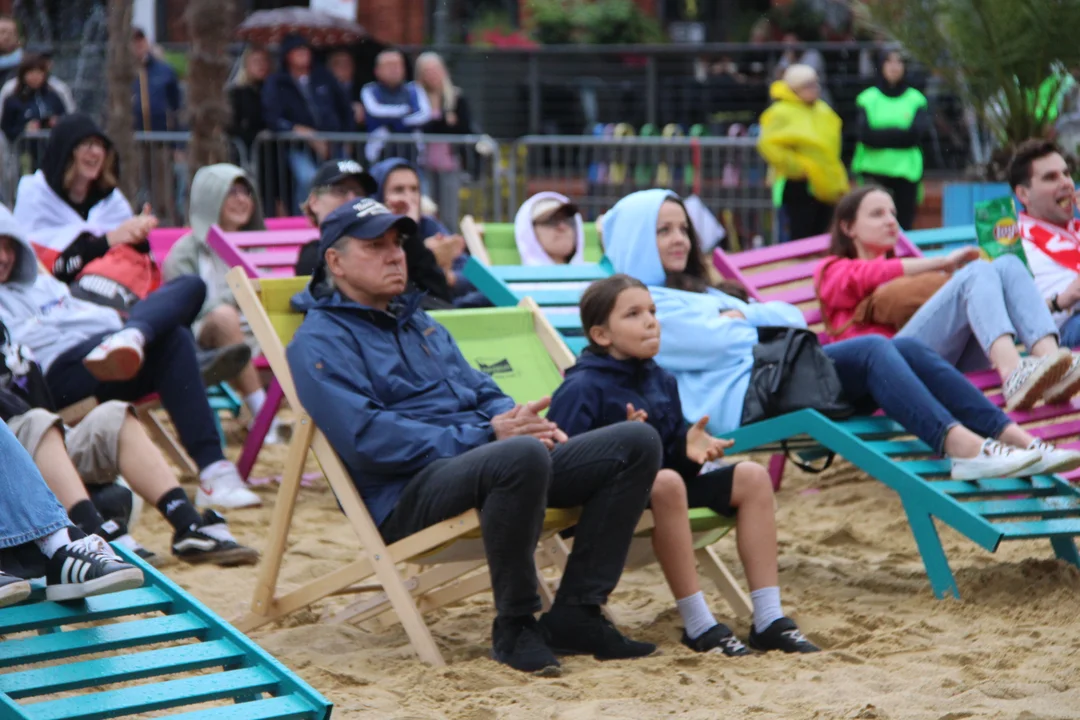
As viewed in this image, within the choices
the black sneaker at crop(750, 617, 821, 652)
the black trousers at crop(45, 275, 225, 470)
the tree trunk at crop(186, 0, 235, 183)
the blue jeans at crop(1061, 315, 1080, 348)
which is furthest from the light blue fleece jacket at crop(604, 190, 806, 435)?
the tree trunk at crop(186, 0, 235, 183)

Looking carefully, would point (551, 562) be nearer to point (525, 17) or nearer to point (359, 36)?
point (359, 36)

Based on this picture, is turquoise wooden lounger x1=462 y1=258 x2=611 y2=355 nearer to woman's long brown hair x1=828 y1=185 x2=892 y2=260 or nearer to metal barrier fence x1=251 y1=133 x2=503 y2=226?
woman's long brown hair x1=828 y1=185 x2=892 y2=260

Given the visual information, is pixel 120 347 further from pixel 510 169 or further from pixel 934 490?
pixel 510 169

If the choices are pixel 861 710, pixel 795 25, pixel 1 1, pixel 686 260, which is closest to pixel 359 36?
pixel 795 25

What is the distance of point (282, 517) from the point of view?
198 inches

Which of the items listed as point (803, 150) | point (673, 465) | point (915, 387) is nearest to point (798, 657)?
point (673, 465)

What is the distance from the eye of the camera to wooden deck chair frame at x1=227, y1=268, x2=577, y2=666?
467 cm

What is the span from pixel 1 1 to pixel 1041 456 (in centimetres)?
2067

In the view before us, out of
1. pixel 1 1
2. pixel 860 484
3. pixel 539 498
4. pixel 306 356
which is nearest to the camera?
pixel 539 498

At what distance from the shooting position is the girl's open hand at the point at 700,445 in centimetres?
490

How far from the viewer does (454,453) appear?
472 cm

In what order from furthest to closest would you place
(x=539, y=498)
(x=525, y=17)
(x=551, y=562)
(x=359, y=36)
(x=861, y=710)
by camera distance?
(x=525, y=17)
(x=359, y=36)
(x=551, y=562)
(x=539, y=498)
(x=861, y=710)

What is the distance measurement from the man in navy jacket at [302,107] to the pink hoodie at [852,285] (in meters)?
6.08

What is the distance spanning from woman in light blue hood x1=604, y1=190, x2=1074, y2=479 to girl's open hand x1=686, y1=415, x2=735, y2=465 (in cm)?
82
